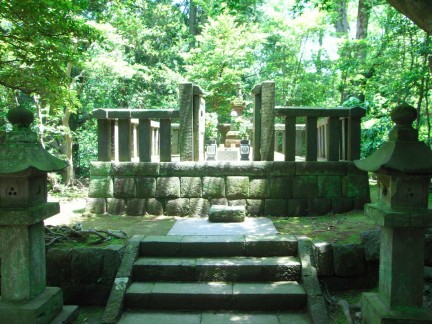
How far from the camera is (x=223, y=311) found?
4.19 metres

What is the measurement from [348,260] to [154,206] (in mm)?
3581

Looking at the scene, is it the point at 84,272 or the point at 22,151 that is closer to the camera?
the point at 22,151

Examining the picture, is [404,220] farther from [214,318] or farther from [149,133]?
[149,133]

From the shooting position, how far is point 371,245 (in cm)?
466

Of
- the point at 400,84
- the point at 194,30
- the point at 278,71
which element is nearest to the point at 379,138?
the point at 400,84

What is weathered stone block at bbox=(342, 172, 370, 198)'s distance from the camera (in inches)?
267

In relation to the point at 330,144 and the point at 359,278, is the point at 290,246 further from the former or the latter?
the point at 330,144

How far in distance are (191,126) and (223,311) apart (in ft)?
12.1

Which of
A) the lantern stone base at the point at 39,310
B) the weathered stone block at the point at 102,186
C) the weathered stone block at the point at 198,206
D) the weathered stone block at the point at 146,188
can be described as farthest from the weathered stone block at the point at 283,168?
the lantern stone base at the point at 39,310

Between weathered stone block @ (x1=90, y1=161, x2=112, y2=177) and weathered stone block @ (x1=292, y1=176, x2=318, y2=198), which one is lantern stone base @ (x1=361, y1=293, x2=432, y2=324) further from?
weathered stone block @ (x1=90, y1=161, x2=112, y2=177)

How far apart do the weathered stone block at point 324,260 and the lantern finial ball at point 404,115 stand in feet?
6.25

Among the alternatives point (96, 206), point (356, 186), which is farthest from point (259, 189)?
point (96, 206)

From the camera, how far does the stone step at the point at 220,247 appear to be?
16.2 feet

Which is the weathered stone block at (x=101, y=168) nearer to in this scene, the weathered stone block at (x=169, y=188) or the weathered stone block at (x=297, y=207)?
the weathered stone block at (x=169, y=188)
